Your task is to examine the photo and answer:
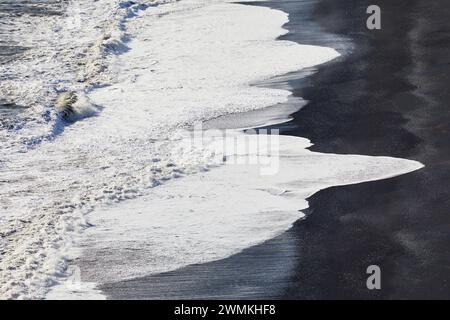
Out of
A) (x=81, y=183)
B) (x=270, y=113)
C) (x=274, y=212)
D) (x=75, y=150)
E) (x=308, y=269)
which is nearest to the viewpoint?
(x=308, y=269)

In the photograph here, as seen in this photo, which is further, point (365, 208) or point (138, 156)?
point (138, 156)

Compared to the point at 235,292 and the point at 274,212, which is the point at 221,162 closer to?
the point at 274,212

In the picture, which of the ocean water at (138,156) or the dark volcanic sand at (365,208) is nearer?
the dark volcanic sand at (365,208)

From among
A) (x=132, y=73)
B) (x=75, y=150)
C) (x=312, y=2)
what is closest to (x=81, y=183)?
(x=75, y=150)

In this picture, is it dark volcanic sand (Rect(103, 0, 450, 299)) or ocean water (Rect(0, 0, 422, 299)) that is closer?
dark volcanic sand (Rect(103, 0, 450, 299))
